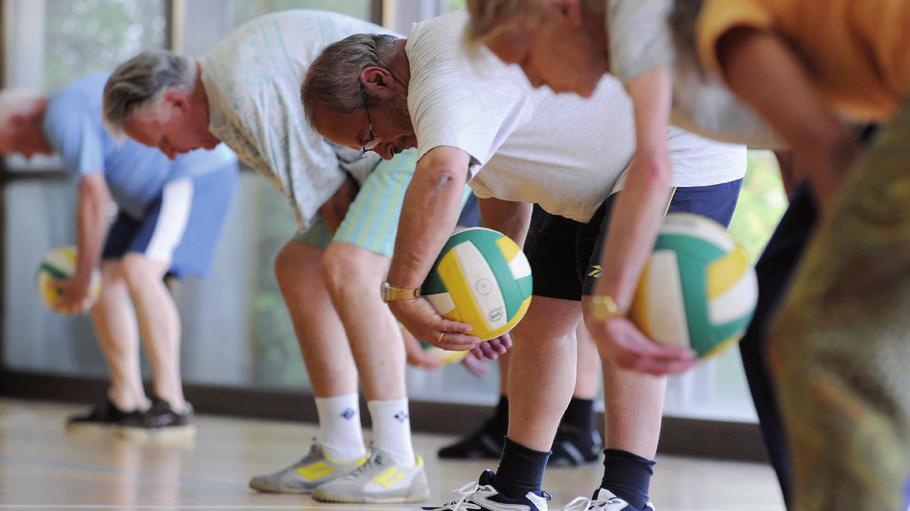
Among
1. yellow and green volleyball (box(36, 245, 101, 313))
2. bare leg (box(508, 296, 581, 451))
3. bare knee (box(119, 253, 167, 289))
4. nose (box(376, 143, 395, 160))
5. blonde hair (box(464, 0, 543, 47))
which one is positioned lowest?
yellow and green volleyball (box(36, 245, 101, 313))

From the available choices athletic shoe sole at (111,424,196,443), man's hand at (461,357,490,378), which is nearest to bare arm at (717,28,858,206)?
man's hand at (461,357,490,378)

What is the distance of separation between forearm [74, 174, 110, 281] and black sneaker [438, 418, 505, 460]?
1597mm

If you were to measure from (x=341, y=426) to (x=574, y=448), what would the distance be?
3.11 feet

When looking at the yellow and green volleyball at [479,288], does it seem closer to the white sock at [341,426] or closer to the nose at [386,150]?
the nose at [386,150]

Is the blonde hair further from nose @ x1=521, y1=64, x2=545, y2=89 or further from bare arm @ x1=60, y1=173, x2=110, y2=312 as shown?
bare arm @ x1=60, y1=173, x2=110, y2=312

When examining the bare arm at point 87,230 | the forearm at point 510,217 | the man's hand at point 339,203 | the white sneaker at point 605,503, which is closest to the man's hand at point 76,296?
the bare arm at point 87,230

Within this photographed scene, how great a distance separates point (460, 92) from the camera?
2078 mm

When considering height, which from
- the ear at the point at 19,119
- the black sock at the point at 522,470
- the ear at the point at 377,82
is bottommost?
the ear at the point at 19,119

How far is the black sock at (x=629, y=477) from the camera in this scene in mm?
2303

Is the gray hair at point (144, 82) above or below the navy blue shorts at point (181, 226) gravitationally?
above

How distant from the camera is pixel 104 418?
4922 mm

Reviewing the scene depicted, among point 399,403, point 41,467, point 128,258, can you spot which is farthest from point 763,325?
point 128,258

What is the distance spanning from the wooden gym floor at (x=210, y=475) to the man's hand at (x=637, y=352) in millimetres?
1493

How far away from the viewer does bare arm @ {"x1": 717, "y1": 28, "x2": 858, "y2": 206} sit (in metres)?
1.27
